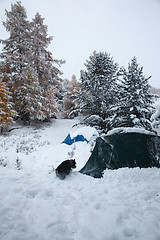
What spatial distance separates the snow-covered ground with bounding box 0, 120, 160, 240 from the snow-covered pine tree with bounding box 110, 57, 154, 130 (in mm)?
6169

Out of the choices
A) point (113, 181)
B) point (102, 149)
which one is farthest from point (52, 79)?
point (113, 181)

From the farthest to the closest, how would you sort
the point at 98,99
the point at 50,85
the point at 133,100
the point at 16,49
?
the point at 50,85 → the point at 16,49 → the point at 98,99 → the point at 133,100

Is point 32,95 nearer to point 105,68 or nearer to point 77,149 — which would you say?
point 105,68

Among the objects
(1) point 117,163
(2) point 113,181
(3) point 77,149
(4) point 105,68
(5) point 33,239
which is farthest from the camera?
(4) point 105,68

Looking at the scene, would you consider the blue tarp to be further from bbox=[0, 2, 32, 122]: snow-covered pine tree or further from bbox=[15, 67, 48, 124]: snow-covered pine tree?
bbox=[0, 2, 32, 122]: snow-covered pine tree

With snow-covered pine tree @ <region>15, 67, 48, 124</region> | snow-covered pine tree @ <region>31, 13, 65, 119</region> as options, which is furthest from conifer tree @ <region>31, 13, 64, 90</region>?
snow-covered pine tree @ <region>15, 67, 48, 124</region>

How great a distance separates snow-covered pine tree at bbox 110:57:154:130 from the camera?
363 inches

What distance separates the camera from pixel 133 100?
9367mm

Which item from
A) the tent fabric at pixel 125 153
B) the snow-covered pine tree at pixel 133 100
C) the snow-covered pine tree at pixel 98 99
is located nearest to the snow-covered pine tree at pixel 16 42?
the snow-covered pine tree at pixel 98 99

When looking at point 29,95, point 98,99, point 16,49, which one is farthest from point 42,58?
point 98,99

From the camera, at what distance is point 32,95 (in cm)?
1542

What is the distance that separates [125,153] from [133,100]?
6.30m

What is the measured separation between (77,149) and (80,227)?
5.63 metres

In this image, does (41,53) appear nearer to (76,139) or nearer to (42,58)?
(42,58)
